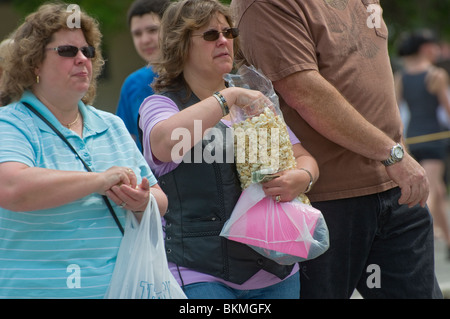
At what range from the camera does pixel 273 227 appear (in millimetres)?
2604

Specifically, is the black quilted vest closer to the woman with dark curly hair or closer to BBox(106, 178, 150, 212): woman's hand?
the woman with dark curly hair

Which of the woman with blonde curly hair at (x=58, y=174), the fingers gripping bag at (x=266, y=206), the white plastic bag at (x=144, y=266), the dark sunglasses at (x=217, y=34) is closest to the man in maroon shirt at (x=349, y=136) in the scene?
the dark sunglasses at (x=217, y=34)

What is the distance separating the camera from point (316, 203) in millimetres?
3057

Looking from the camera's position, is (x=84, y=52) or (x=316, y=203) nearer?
(x=84, y=52)

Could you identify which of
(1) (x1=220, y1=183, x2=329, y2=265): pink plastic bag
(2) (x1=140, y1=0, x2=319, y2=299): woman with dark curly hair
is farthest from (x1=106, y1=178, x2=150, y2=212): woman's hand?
(1) (x1=220, y1=183, x2=329, y2=265): pink plastic bag

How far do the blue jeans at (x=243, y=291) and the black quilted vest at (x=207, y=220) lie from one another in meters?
0.05

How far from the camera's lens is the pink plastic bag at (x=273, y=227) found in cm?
260

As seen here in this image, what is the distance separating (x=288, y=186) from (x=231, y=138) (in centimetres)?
30

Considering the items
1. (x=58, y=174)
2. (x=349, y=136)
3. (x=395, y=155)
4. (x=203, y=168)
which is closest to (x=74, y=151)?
(x=58, y=174)

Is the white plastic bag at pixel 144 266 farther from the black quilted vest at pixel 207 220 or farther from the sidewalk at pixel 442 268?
the sidewalk at pixel 442 268

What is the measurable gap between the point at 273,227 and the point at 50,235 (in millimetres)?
820

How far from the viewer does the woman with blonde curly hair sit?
234cm

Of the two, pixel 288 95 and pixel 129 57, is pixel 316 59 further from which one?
pixel 129 57

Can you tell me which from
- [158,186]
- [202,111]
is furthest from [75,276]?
[202,111]
